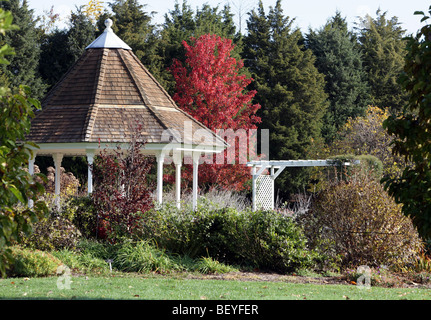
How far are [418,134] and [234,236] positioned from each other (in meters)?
6.31

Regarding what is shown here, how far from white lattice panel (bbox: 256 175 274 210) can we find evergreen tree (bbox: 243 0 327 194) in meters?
8.38

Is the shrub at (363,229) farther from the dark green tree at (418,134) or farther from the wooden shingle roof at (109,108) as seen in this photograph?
the dark green tree at (418,134)

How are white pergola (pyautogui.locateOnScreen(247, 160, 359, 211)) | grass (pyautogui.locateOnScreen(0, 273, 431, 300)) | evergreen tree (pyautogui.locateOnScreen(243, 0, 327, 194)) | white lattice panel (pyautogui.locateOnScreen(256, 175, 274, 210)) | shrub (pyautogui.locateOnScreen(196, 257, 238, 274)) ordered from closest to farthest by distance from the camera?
grass (pyautogui.locateOnScreen(0, 273, 431, 300)) → shrub (pyautogui.locateOnScreen(196, 257, 238, 274)) → white pergola (pyautogui.locateOnScreen(247, 160, 359, 211)) → white lattice panel (pyautogui.locateOnScreen(256, 175, 274, 210)) → evergreen tree (pyautogui.locateOnScreen(243, 0, 327, 194))

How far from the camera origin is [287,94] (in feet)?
102

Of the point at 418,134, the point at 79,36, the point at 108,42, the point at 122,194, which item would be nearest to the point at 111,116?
the point at 108,42

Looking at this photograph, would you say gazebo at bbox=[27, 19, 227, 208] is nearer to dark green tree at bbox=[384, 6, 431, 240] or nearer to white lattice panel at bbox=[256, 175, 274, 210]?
white lattice panel at bbox=[256, 175, 274, 210]

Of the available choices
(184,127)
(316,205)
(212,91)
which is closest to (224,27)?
(212,91)

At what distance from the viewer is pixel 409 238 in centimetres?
1141

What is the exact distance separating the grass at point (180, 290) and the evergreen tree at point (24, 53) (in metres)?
19.2

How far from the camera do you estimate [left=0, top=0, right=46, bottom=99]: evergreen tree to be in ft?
88.5

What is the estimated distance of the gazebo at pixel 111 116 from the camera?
14.5 metres

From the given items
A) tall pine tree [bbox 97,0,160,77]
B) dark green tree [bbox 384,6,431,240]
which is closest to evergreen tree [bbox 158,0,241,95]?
tall pine tree [bbox 97,0,160,77]
